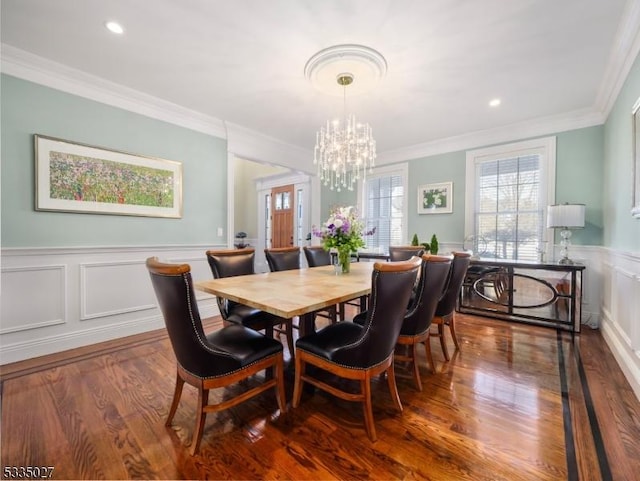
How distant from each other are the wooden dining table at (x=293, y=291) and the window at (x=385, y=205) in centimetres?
291

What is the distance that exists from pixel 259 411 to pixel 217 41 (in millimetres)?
2704

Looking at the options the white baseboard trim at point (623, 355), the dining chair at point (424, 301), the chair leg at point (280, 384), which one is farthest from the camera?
the white baseboard trim at point (623, 355)

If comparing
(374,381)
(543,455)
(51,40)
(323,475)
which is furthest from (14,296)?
(543,455)

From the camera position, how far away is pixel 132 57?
2426 mm

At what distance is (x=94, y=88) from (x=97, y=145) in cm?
56

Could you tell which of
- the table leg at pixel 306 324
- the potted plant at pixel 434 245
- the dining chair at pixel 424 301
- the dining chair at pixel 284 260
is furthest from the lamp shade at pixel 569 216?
the table leg at pixel 306 324

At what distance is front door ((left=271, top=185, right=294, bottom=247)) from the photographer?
6176 mm

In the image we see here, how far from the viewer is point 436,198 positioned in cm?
460

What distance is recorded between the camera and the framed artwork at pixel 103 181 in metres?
2.57

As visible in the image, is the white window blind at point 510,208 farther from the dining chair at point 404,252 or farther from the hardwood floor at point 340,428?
the hardwood floor at point 340,428

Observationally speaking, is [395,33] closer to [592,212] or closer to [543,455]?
[543,455]

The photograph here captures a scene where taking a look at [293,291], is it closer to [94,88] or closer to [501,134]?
[94,88]

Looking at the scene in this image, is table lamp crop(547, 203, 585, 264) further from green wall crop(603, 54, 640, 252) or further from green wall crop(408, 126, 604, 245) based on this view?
green wall crop(408, 126, 604, 245)

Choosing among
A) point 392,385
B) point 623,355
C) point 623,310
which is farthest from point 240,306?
point 623,310
